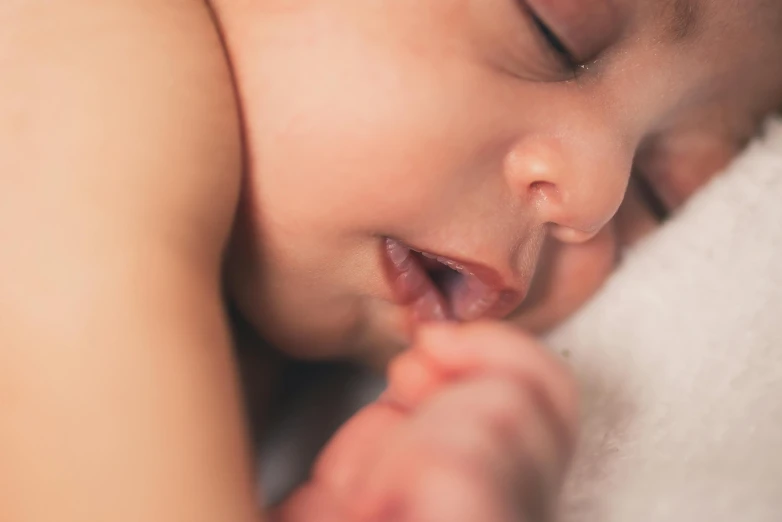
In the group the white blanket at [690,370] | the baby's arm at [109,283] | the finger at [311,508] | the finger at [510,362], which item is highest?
the baby's arm at [109,283]

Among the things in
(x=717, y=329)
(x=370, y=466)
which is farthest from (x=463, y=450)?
(x=717, y=329)

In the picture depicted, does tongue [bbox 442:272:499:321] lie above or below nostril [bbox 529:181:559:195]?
below

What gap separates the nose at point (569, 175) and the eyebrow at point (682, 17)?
0.09 m

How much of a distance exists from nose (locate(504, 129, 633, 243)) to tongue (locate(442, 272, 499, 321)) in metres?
0.07

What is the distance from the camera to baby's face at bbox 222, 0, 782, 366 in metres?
0.49

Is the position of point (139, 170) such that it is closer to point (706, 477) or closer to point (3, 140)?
point (3, 140)

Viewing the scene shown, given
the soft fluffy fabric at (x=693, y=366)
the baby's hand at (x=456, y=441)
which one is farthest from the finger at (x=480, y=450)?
the soft fluffy fabric at (x=693, y=366)

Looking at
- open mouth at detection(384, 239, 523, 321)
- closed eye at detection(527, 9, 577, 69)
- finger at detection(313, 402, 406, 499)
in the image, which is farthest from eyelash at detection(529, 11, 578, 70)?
finger at detection(313, 402, 406, 499)

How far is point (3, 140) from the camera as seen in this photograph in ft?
1.30

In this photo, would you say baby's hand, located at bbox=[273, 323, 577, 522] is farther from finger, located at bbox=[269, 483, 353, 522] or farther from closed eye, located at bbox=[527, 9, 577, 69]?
closed eye, located at bbox=[527, 9, 577, 69]

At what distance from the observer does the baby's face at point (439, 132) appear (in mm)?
492

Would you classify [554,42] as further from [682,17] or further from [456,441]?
[456,441]

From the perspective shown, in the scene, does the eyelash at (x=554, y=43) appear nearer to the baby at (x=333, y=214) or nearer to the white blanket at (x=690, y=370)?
the baby at (x=333, y=214)

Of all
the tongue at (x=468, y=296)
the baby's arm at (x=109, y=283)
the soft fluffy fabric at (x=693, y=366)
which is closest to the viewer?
the baby's arm at (x=109, y=283)
